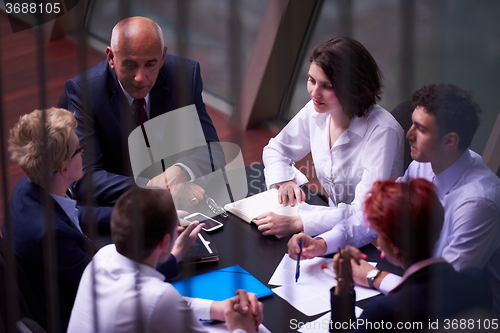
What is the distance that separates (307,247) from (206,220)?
16.9 inches

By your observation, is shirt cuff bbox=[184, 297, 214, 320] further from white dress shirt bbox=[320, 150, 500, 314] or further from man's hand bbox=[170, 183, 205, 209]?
man's hand bbox=[170, 183, 205, 209]

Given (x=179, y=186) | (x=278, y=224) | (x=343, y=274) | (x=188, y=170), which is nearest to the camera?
(x=343, y=274)

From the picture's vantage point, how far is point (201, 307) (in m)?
1.60

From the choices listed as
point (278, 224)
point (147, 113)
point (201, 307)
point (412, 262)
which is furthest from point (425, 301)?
point (147, 113)

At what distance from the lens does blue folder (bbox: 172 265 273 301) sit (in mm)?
1707

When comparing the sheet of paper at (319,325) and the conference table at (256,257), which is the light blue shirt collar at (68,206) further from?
the sheet of paper at (319,325)

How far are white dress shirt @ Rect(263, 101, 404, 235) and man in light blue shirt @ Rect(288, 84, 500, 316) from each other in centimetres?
21

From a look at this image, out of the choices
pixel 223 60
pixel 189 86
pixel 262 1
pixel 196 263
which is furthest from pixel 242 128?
pixel 196 263

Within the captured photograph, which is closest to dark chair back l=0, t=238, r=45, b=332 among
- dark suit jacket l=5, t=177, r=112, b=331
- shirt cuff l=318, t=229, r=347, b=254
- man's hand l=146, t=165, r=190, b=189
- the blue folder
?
dark suit jacket l=5, t=177, r=112, b=331

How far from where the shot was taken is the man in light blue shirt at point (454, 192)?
5.32ft

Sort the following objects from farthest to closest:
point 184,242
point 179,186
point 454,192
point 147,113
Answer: point 147,113 → point 179,186 → point 184,242 → point 454,192

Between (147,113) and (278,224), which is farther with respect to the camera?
(147,113)

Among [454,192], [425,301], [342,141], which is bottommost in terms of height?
[425,301]

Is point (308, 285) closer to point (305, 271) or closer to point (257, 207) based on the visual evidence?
point (305, 271)
